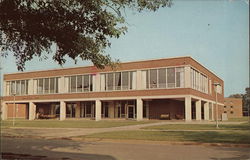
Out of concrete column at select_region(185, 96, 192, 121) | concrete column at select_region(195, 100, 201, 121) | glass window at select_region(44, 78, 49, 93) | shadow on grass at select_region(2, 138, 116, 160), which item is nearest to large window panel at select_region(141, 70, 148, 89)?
concrete column at select_region(185, 96, 192, 121)

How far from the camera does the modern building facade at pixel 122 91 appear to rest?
38312 millimetres

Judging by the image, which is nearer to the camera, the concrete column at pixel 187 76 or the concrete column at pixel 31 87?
the concrete column at pixel 187 76

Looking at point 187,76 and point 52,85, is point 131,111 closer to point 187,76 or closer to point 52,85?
point 187,76

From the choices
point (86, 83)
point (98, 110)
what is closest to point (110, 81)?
point (86, 83)

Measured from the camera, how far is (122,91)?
41.7 meters

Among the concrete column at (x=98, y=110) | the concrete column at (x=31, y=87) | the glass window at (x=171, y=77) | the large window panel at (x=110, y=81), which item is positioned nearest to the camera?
the glass window at (x=171, y=77)

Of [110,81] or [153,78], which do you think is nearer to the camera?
[153,78]

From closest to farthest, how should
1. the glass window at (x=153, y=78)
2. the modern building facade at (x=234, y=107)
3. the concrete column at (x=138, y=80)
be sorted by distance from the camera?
the glass window at (x=153, y=78) → the concrete column at (x=138, y=80) → the modern building facade at (x=234, y=107)

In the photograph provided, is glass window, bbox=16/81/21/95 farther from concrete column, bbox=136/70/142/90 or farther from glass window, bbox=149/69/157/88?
glass window, bbox=149/69/157/88

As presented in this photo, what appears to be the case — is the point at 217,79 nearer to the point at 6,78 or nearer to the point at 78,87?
the point at 78,87

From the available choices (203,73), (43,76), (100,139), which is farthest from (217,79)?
(100,139)

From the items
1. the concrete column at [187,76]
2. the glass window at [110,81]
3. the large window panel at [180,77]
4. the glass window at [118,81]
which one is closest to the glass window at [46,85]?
the glass window at [110,81]

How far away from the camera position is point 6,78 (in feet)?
178

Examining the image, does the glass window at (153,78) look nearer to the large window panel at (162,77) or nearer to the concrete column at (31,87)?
the large window panel at (162,77)
